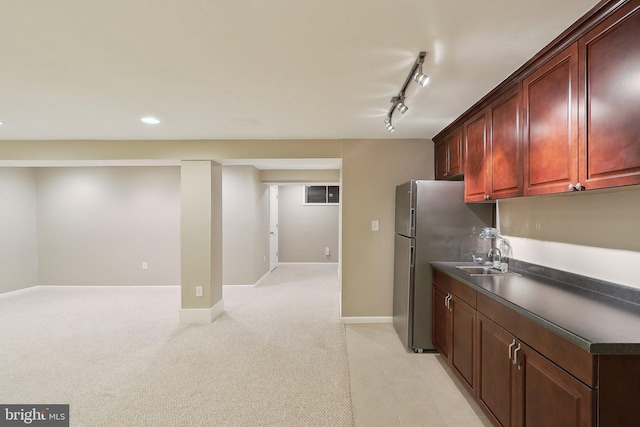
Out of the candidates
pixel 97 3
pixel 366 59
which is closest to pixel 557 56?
pixel 366 59

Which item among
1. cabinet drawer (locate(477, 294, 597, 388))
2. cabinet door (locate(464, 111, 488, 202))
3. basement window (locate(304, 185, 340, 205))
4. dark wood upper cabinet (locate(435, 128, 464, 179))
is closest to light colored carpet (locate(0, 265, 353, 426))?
cabinet drawer (locate(477, 294, 597, 388))

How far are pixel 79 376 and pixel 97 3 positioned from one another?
2899mm

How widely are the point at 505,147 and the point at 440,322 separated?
5.39 ft

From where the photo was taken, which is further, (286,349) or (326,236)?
(326,236)

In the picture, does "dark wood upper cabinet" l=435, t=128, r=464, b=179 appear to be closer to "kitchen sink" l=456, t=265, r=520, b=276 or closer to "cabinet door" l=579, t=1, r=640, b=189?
"kitchen sink" l=456, t=265, r=520, b=276

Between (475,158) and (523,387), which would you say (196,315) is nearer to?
(523,387)

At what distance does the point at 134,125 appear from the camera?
10.0ft

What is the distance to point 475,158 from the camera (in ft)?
8.39

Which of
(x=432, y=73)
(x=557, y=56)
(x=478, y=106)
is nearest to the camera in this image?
(x=557, y=56)

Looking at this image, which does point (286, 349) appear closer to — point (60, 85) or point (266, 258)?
point (60, 85)

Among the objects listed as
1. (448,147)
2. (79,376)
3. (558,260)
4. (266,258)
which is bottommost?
(79,376)

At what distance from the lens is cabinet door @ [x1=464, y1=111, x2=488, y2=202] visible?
7.94ft

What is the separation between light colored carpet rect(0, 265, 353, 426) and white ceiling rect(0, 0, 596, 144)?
2.40 metres

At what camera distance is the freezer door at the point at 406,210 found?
9.28 feet
